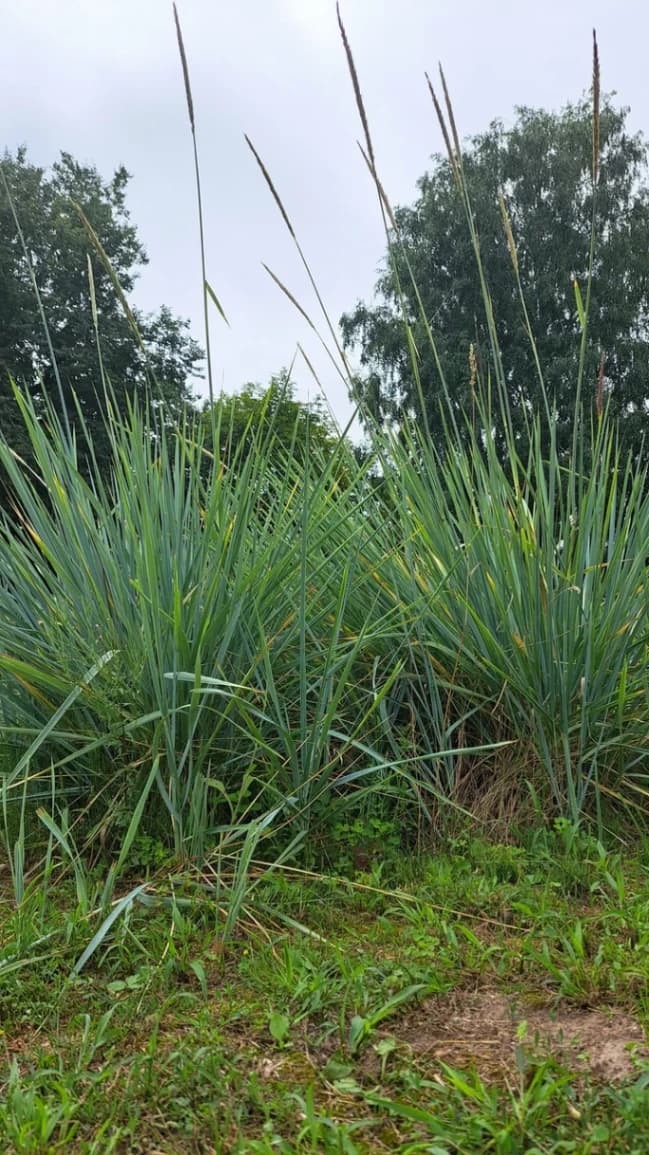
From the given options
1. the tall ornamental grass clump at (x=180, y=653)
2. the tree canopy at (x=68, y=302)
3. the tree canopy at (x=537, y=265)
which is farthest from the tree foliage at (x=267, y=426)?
the tree canopy at (x=537, y=265)

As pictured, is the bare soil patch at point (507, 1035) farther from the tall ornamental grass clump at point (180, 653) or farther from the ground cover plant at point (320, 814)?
the tall ornamental grass clump at point (180, 653)

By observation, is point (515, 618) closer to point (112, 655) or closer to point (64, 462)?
point (112, 655)

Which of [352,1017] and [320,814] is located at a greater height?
[320,814]

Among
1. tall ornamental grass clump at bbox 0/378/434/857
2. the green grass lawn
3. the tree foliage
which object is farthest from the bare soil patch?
the tree foliage

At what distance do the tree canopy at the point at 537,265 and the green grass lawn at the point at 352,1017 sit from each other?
24.1 m

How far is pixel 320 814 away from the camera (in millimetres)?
2488

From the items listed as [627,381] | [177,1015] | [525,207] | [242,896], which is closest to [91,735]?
[242,896]

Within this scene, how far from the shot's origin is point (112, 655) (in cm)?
243

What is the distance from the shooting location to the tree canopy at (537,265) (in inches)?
1040

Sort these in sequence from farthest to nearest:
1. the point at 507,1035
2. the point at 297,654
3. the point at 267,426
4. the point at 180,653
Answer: the point at 267,426 → the point at 297,654 → the point at 180,653 → the point at 507,1035

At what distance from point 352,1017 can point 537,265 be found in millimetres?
28824

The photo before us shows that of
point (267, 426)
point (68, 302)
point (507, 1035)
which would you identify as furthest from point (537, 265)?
point (507, 1035)

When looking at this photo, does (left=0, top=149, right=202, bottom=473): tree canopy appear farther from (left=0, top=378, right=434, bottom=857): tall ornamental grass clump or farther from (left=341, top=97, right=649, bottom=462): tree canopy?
(left=0, top=378, right=434, bottom=857): tall ornamental grass clump

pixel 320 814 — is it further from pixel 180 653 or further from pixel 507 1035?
pixel 507 1035
